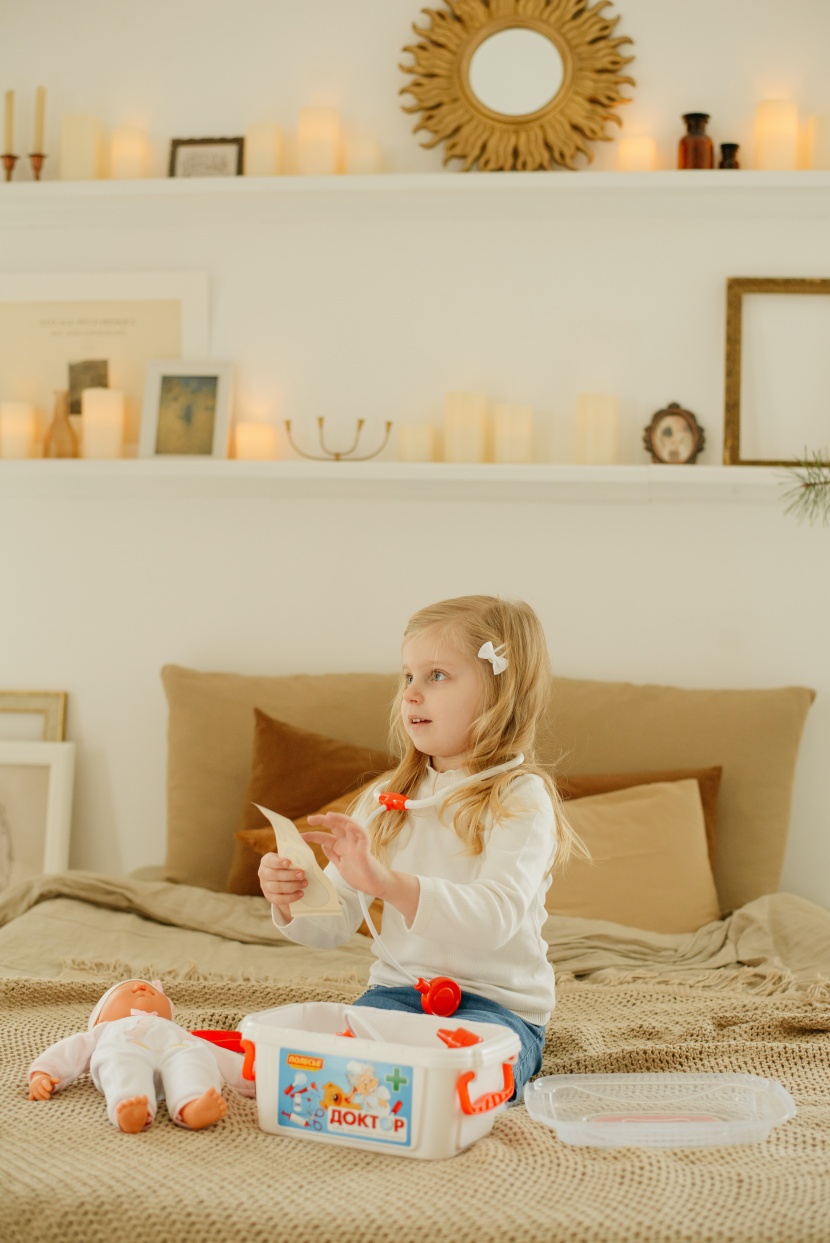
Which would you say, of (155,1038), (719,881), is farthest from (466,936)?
(719,881)

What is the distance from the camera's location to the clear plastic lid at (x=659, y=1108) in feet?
3.95

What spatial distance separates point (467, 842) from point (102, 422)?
176 cm

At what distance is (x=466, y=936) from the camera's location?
1.34 metres

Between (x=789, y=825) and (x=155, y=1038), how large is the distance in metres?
1.80

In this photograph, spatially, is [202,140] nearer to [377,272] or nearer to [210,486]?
[377,272]

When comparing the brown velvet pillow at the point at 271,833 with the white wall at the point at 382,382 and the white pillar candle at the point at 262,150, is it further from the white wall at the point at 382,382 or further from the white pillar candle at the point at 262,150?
the white pillar candle at the point at 262,150

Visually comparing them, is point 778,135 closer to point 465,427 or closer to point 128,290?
point 465,427

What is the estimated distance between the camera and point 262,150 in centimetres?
286

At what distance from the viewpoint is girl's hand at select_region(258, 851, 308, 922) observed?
1.37 m

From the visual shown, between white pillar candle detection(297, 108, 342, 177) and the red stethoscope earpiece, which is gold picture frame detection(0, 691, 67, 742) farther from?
the red stethoscope earpiece

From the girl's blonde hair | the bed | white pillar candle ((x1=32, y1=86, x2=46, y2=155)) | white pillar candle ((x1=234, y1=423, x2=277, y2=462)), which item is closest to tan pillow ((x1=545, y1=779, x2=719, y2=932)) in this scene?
the bed

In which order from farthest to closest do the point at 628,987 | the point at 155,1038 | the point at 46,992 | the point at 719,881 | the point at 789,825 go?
the point at 789,825 < the point at 719,881 < the point at 628,987 < the point at 46,992 < the point at 155,1038

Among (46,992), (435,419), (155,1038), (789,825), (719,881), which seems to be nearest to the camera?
(155,1038)

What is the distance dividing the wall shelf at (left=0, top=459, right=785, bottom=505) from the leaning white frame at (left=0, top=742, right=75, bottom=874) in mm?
617
